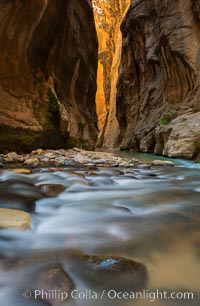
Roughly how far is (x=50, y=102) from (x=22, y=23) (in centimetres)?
246

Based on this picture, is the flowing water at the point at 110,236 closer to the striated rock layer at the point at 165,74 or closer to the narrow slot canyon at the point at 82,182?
the narrow slot canyon at the point at 82,182

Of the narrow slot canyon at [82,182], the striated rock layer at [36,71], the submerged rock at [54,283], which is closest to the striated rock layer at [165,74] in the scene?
the narrow slot canyon at [82,182]

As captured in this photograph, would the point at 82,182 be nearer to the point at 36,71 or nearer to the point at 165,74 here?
the point at 36,71

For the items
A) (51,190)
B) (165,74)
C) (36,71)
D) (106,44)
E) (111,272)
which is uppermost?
(106,44)

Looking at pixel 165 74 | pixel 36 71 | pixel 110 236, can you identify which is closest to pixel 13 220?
pixel 110 236

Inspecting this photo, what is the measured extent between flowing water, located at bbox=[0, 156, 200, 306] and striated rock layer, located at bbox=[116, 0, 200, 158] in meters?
6.49

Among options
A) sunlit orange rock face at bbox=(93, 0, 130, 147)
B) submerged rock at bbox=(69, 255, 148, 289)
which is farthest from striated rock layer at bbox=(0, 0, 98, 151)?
sunlit orange rock face at bbox=(93, 0, 130, 147)

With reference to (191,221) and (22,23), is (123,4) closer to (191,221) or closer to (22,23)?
(22,23)

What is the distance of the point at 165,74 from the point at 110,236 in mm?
17955

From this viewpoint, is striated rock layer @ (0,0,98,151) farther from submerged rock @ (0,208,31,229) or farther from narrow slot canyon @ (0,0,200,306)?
submerged rock @ (0,208,31,229)

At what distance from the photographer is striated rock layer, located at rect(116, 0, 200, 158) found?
34.8 feet

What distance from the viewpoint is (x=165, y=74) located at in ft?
58.4

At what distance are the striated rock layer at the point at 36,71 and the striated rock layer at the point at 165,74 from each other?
456cm

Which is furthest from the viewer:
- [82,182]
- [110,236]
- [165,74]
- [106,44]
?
[106,44]
